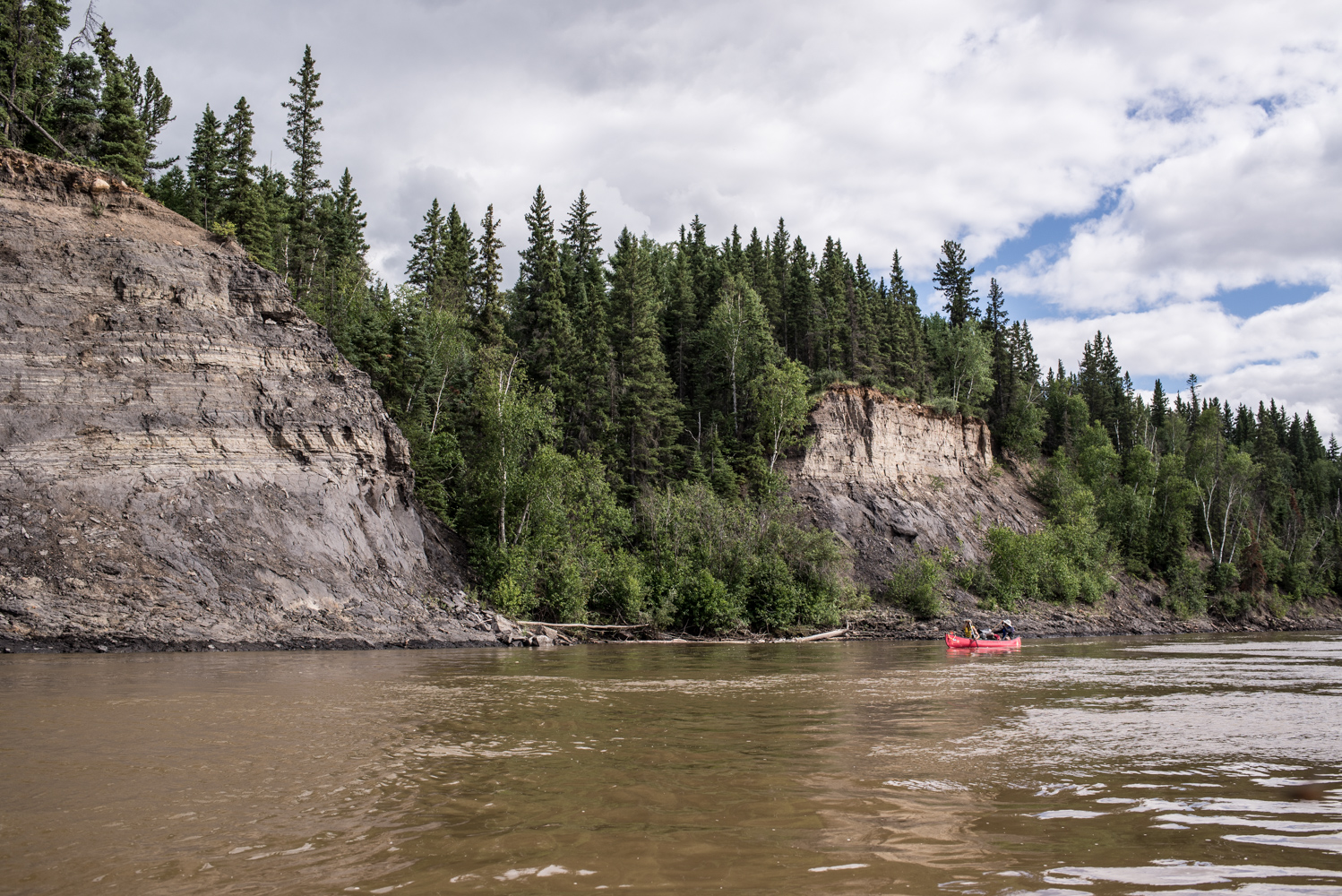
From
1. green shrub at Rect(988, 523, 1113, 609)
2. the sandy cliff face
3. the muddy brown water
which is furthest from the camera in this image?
green shrub at Rect(988, 523, 1113, 609)

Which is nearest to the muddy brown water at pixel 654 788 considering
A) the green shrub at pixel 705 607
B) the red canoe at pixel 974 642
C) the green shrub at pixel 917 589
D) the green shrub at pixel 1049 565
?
the red canoe at pixel 974 642

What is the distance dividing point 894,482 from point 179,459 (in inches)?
1910

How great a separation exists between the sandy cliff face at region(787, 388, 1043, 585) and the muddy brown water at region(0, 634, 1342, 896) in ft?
125

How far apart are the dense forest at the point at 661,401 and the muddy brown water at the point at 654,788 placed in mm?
18793

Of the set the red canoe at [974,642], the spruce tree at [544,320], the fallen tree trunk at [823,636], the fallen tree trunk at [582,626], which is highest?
the spruce tree at [544,320]

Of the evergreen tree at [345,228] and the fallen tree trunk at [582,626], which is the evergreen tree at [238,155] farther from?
the fallen tree trunk at [582,626]

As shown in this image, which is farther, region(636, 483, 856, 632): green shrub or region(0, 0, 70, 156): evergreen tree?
region(636, 483, 856, 632): green shrub

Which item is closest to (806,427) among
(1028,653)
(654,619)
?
(654,619)

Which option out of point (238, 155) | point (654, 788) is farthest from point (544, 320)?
point (654, 788)

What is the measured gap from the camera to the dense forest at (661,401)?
41781 millimetres

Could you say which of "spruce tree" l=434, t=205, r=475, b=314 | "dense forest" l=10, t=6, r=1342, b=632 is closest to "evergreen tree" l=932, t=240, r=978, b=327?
"dense forest" l=10, t=6, r=1342, b=632

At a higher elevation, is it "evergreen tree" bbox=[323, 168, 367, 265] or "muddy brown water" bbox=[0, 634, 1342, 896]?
"evergreen tree" bbox=[323, 168, 367, 265]

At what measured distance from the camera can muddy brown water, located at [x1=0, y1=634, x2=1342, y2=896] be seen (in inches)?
223

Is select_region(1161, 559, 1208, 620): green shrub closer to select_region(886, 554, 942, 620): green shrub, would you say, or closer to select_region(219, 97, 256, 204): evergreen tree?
select_region(886, 554, 942, 620): green shrub
